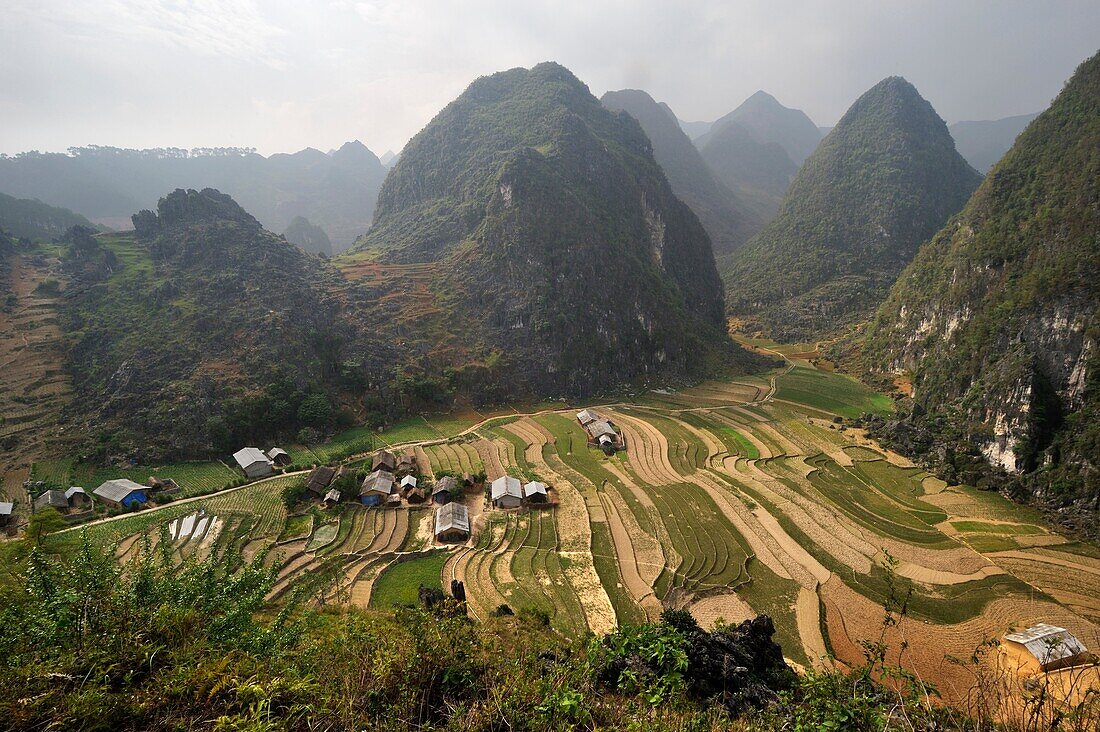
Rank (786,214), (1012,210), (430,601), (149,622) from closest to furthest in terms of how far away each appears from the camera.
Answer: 1. (149,622)
2. (430,601)
3. (1012,210)
4. (786,214)

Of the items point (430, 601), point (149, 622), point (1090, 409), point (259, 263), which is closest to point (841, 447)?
point (1090, 409)

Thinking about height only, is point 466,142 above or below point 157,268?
above

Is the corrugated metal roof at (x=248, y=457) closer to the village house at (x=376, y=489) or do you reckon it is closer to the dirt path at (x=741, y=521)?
the village house at (x=376, y=489)

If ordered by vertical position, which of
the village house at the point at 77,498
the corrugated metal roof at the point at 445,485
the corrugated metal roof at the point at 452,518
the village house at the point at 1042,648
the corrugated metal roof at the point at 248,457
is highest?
the village house at the point at 1042,648

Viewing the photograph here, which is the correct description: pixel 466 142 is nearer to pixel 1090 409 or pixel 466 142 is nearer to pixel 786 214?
pixel 786 214

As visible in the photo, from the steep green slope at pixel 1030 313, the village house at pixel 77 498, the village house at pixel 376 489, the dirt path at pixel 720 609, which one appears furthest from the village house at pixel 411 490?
the steep green slope at pixel 1030 313

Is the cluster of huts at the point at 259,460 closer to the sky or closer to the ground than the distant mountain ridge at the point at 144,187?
closer to the ground
